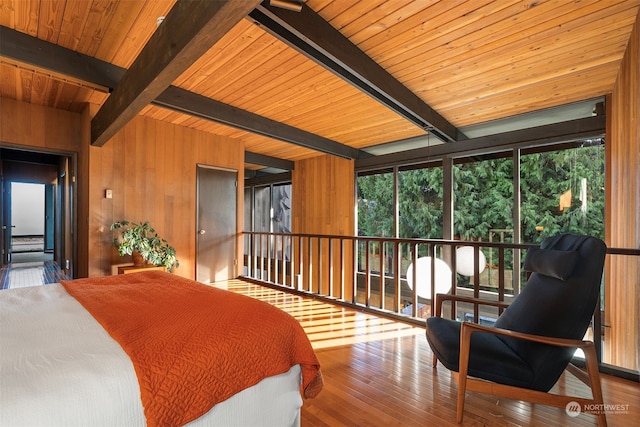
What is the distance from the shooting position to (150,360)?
1.04m

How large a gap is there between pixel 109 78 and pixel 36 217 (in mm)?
9261

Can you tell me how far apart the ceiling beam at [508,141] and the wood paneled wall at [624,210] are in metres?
0.29

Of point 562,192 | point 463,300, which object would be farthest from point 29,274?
point 562,192

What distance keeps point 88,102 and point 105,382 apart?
173 inches

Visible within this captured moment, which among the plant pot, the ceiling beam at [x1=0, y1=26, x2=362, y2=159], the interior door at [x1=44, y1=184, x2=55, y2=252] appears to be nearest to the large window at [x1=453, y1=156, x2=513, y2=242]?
the ceiling beam at [x1=0, y1=26, x2=362, y2=159]

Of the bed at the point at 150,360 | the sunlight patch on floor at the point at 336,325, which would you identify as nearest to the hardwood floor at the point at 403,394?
the sunlight patch on floor at the point at 336,325

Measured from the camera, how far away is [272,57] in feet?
8.90

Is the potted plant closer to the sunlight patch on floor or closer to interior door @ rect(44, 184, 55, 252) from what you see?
the sunlight patch on floor

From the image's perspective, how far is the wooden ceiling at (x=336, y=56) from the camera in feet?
6.82

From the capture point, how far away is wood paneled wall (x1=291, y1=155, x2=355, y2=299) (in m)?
6.32

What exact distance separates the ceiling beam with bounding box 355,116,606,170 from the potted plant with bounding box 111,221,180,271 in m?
4.03

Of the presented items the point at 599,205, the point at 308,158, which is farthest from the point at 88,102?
the point at 599,205

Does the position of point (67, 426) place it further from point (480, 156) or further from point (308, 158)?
point (308, 158)

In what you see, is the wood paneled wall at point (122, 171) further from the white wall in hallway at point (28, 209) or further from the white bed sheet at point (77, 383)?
the white wall in hallway at point (28, 209)
